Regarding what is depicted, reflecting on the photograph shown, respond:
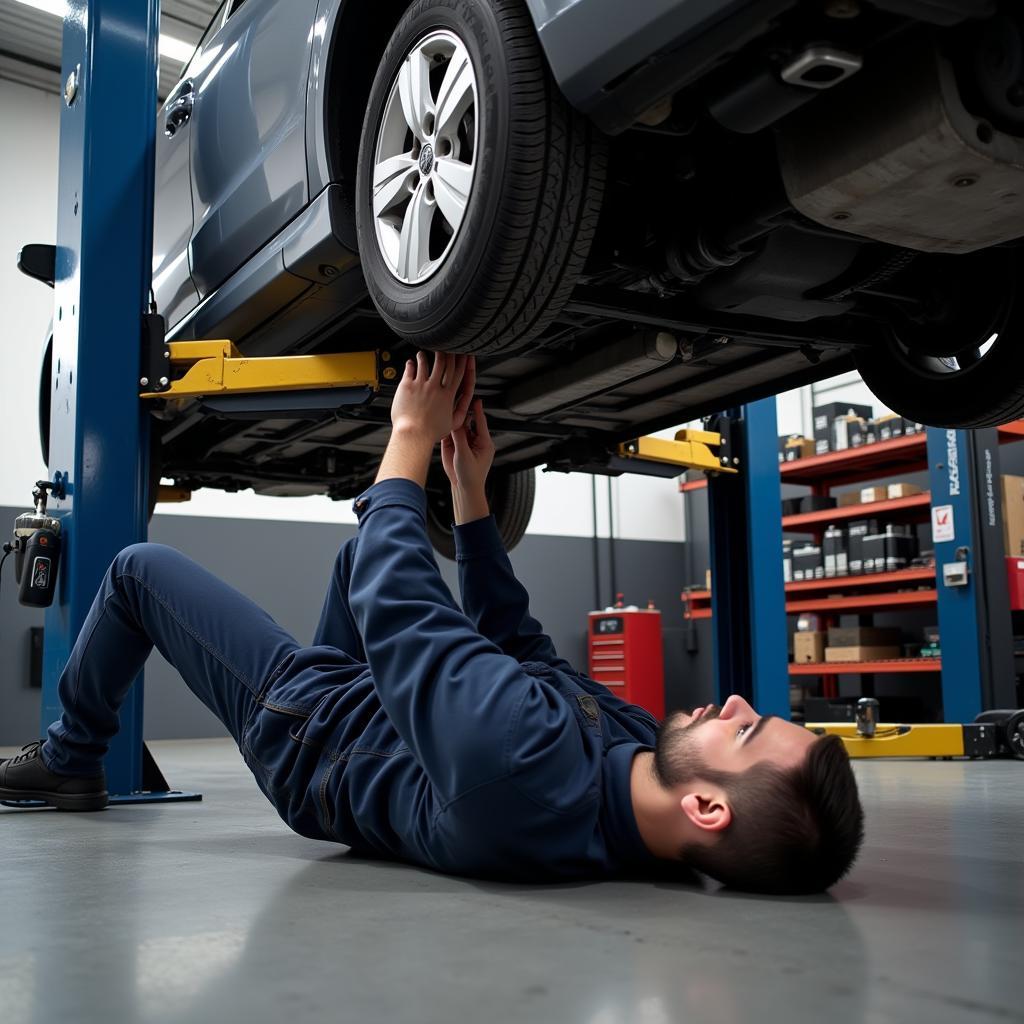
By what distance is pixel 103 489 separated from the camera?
9.29 ft

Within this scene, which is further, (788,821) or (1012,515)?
(1012,515)

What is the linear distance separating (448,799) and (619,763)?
254 mm

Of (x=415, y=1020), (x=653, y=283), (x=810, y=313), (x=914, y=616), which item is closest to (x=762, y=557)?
(x=810, y=313)

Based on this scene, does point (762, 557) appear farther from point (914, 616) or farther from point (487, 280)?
point (914, 616)

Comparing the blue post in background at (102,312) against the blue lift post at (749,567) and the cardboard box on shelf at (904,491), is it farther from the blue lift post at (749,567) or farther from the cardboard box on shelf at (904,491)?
the cardboard box on shelf at (904,491)

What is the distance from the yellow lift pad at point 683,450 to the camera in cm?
382

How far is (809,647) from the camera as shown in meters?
7.22

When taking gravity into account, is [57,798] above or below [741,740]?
below

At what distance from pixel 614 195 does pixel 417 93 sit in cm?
41

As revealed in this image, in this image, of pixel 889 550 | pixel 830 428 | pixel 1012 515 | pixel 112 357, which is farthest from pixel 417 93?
pixel 830 428

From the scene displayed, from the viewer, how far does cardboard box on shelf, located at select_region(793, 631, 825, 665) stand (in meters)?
7.19

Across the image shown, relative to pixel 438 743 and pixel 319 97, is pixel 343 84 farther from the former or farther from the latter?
pixel 438 743

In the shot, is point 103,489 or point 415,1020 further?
point 103,489

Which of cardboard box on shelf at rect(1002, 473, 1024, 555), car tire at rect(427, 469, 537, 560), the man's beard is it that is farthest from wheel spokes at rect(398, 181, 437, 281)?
cardboard box on shelf at rect(1002, 473, 1024, 555)
